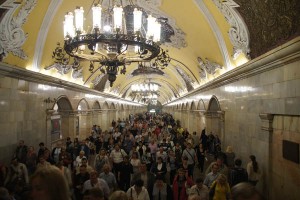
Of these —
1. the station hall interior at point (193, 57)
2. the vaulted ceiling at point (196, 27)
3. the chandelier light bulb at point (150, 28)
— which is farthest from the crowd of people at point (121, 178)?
the vaulted ceiling at point (196, 27)

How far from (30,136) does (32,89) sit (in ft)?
5.16

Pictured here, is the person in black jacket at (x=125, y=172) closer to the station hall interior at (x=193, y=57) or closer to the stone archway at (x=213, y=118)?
the station hall interior at (x=193, y=57)

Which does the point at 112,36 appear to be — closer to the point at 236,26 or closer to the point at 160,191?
the point at 160,191

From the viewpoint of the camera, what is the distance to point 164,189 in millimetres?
5949

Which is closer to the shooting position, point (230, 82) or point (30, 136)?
point (30, 136)

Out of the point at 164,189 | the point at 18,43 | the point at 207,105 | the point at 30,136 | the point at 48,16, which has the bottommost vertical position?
Answer: the point at 164,189

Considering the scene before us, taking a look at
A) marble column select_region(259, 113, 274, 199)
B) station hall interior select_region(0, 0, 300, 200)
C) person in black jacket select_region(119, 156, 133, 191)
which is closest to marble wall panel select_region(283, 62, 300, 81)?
station hall interior select_region(0, 0, 300, 200)

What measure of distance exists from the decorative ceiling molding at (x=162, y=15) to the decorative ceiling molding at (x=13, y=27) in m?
3.76

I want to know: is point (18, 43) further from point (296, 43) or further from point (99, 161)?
point (296, 43)

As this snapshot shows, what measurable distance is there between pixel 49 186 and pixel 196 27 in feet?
33.2

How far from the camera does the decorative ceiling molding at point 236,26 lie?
26.4ft

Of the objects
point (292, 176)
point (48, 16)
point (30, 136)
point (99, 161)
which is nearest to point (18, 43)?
point (48, 16)

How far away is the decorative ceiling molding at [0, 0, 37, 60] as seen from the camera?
7963mm

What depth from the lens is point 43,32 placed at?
1010 centimetres
